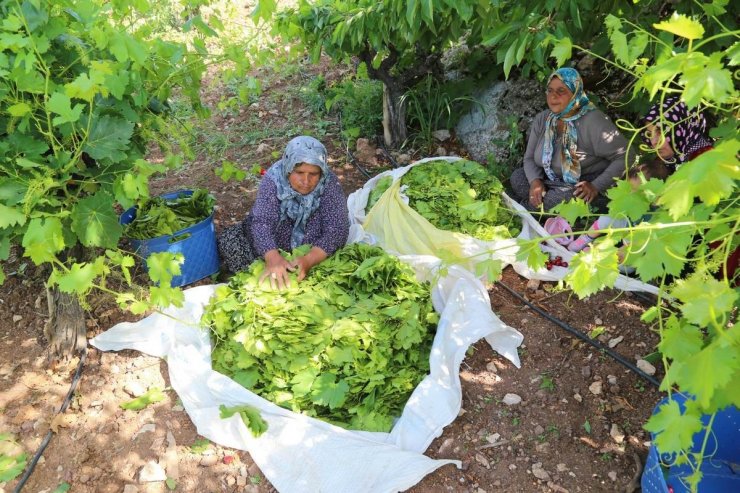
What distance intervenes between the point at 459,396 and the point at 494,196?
6.04 ft

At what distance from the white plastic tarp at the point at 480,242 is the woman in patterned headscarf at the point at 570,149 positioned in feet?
0.81

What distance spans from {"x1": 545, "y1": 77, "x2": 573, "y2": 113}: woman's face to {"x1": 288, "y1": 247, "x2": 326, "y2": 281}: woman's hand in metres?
2.03

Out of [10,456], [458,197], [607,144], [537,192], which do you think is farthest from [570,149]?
[10,456]

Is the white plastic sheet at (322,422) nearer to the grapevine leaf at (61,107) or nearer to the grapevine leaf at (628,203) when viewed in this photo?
the grapevine leaf at (628,203)

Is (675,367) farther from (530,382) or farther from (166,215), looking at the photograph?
(166,215)

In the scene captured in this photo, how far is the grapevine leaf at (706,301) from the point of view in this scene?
3.71 feet

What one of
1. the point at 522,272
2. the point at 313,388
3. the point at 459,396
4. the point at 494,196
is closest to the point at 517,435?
the point at 459,396

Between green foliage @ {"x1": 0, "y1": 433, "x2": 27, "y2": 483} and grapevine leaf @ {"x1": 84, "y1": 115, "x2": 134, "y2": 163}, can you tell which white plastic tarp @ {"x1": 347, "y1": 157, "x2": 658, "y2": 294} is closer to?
grapevine leaf @ {"x1": 84, "y1": 115, "x2": 134, "y2": 163}

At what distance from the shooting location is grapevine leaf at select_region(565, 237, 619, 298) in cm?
138

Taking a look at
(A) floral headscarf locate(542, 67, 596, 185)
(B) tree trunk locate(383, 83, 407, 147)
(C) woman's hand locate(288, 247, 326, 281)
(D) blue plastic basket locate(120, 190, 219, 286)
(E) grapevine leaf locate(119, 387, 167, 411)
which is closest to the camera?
(E) grapevine leaf locate(119, 387, 167, 411)

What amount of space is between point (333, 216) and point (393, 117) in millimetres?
2010

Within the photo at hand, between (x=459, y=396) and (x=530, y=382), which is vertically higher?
(x=459, y=396)

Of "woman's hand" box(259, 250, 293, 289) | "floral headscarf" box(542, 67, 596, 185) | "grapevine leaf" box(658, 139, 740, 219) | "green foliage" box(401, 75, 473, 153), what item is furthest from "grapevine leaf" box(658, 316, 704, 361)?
"green foliage" box(401, 75, 473, 153)

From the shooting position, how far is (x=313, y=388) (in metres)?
2.73
